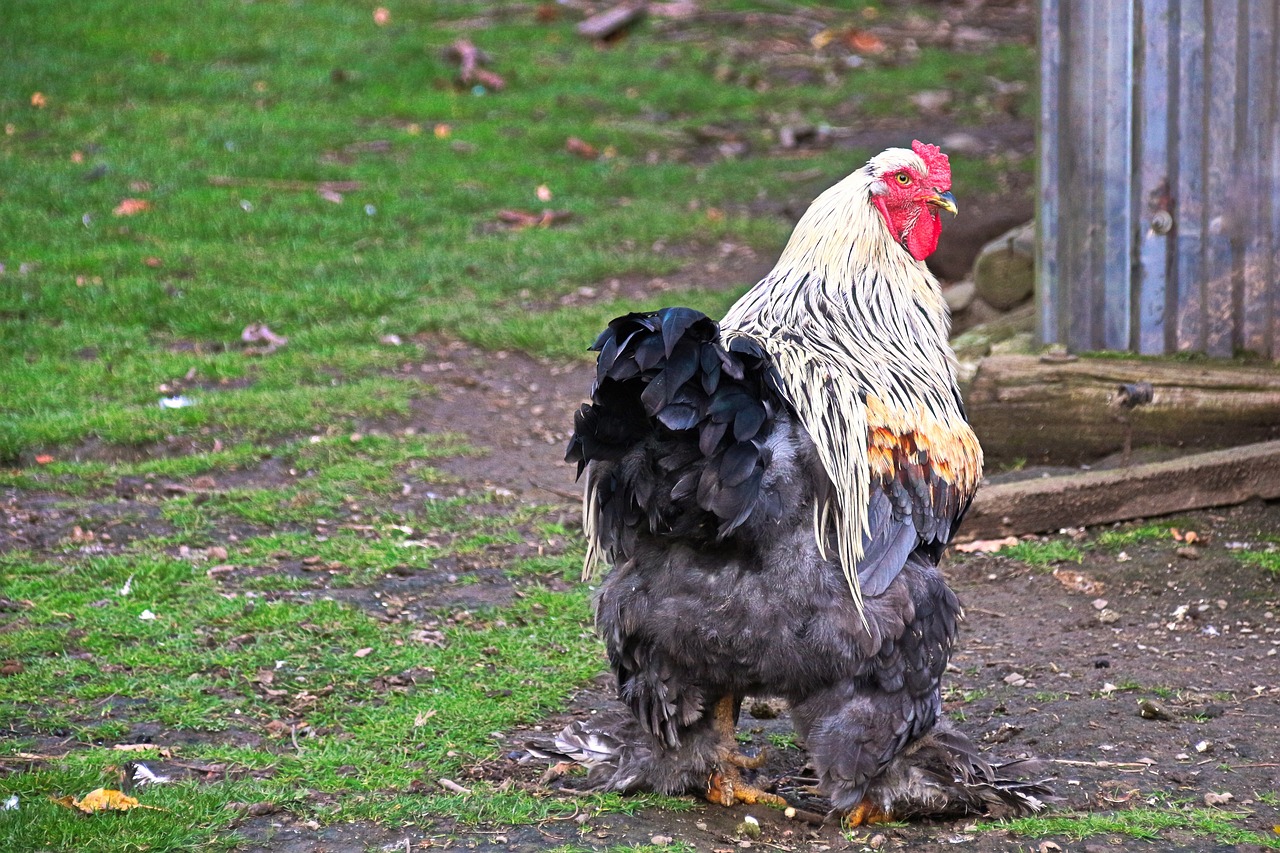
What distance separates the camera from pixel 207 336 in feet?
31.4

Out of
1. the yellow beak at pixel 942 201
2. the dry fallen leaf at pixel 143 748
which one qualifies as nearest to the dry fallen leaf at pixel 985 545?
the yellow beak at pixel 942 201

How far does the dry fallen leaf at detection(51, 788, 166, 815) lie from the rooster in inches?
57.3

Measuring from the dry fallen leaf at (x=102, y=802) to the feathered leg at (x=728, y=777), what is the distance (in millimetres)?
1748

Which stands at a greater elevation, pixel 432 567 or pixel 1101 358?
pixel 1101 358

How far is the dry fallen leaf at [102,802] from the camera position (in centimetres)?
412

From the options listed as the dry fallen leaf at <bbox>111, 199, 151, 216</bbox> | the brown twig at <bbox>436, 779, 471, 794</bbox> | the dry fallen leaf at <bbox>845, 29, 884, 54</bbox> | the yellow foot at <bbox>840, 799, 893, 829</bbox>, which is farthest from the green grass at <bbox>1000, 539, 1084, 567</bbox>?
the dry fallen leaf at <bbox>845, 29, 884, 54</bbox>

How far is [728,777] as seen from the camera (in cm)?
446

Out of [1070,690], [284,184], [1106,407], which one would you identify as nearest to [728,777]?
[1070,690]

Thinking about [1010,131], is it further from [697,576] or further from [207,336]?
[697,576]

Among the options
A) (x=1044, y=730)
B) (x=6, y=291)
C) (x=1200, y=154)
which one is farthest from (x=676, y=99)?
(x=1044, y=730)

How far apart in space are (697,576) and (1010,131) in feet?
37.8

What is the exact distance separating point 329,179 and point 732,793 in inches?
367

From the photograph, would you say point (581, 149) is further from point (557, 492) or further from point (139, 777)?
point (139, 777)

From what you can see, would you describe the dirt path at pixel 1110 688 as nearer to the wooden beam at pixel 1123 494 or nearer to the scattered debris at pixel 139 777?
the wooden beam at pixel 1123 494
